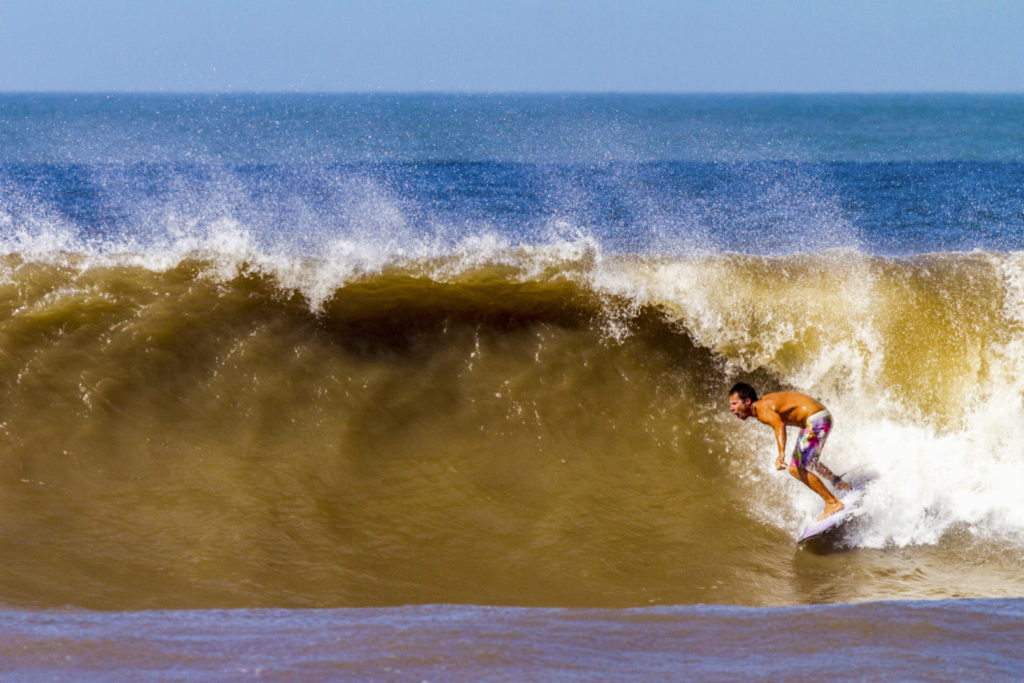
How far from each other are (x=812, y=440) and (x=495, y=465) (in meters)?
2.03

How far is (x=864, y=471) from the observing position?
6988 mm

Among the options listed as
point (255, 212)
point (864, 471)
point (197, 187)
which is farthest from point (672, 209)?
point (864, 471)

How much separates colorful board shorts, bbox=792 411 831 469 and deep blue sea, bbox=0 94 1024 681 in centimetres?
41

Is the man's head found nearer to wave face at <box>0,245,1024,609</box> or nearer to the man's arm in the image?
the man's arm

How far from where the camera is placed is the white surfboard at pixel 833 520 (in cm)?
640

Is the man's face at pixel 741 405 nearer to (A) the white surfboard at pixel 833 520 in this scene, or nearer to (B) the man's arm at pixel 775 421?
(B) the man's arm at pixel 775 421

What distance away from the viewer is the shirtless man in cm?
650

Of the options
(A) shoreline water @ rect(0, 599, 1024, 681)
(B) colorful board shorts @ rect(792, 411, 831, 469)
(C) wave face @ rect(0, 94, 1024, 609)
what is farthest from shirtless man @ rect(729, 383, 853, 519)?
(A) shoreline water @ rect(0, 599, 1024, 681)

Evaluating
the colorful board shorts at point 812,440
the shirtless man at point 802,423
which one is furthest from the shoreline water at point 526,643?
the colorful board shorts at point 812,440

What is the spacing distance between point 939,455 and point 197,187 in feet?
68.1

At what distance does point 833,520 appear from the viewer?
6402mm

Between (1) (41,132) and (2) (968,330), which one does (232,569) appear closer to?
(2) (968,330)

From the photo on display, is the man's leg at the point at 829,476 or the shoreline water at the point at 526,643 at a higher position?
the man's leg at the point at 829,476

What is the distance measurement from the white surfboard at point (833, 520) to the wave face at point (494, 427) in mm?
119
